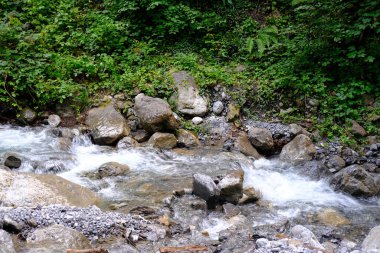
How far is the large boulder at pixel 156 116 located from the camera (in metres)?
8.20

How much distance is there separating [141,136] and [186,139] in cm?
96

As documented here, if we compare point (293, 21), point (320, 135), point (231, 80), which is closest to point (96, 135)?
point (231, 80)

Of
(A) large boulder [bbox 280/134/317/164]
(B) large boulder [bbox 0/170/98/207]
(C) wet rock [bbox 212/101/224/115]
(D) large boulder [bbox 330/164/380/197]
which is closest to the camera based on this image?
(B) large boulder [bbox 0/170/98/207]

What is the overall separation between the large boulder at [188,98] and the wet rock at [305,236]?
457 cm

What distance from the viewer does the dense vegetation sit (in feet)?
28.9

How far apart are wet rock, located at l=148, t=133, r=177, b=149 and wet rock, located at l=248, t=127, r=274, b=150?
1.69 metres

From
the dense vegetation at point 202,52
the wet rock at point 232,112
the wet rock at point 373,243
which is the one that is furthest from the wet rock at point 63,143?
the wet rock at point 373,243

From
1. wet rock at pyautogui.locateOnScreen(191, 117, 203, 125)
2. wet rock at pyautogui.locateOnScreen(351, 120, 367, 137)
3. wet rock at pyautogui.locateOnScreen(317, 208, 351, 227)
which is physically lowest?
wet rock at pyautogui.locateOnScreen(317, 208, 351, 227)

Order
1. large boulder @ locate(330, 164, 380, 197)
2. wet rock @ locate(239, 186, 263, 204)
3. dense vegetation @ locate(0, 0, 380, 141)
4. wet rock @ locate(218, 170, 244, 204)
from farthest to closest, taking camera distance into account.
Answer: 1. dense vegetation @ locate(0, 0, 380, 141)
2. large boulder @ locate(330, 164, 380, 197)
3. wet rock @ locate(239, 186, 263, 204)
4. wet rock @ locate(218, 170, 244, 204)

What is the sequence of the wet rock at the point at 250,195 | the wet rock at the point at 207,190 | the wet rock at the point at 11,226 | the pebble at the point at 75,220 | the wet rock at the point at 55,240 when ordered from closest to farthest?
the wet rock at the point at 55,240, the wet rock at the point at 11,226, the pebble at the point at 75,220, the wet rock at the point at 207,190, the wet rock at the point at 250,195

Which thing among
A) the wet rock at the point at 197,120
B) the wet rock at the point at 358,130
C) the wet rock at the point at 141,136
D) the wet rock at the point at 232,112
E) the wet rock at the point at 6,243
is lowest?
the wet rock at the point at 141,136

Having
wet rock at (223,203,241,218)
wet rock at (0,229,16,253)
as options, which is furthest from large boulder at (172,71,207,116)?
wet rock at (0,229,16,253)

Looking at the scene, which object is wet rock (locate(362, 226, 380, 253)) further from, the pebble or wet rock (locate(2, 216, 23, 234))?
wet rock (locate(2, 216, 23, 234))

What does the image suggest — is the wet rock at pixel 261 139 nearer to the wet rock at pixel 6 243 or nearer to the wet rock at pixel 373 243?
the wet rock at pixel 373 243
